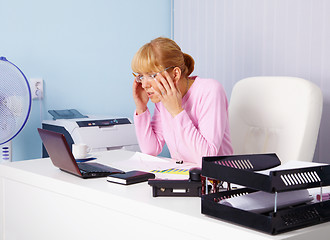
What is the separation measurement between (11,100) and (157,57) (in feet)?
2.63

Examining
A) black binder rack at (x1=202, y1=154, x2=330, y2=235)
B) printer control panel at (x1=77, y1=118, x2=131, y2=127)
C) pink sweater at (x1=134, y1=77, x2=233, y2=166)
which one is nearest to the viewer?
black binder rack at (x1=202, y1=154, x2=330, y2=235)

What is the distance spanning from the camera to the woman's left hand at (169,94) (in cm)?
181

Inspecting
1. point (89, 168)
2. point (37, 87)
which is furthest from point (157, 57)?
point (37, 87)

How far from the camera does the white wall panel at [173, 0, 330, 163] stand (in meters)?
2.57

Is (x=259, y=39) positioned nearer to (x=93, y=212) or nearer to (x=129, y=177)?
(x=129, y=177)

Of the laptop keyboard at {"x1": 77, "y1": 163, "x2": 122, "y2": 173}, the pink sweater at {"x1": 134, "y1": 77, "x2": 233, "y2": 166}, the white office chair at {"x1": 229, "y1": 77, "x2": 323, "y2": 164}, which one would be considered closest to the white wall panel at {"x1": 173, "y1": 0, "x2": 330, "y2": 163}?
the white office chair at {"x1": 229, "y1": 77, "x2": 323, "y2": 164}

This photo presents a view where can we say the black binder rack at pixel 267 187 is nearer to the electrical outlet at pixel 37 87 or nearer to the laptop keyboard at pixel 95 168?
the laptop keyboard at pixel 95 168

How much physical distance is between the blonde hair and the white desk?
381 mm

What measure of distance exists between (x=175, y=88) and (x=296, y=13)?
3.92 feet

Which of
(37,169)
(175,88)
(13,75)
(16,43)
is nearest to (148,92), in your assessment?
(175,88)

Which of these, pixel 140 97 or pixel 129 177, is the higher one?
pixel 140 97

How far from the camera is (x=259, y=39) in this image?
114 inches

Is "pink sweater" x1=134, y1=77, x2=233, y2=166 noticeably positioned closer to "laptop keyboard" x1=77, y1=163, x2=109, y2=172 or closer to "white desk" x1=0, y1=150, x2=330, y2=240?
"white desk" x1=0, y1=150, x2=330, y2=240

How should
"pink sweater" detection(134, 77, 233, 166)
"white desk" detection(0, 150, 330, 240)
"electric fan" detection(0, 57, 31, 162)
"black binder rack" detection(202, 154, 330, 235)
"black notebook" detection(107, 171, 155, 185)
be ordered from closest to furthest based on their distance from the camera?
"black binder rack" detection(202, 154, 330, 235) → "white desk" detection(0, 150, 330, 240) → "black notebook" detection(107, 171, 155, 185) → "pink sweater" detection(134, 77, 233, 166) → "electric fan" detection(0, 57, 31, 162)
